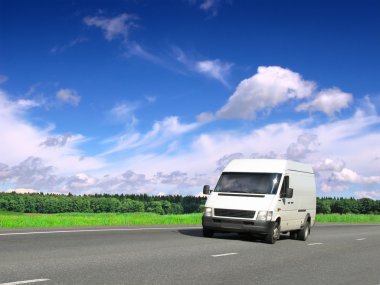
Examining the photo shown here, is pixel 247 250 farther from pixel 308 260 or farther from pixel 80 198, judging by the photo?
pixel 80 198

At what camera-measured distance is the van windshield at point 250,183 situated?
16.5 m

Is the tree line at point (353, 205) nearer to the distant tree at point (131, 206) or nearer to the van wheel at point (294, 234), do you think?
the distant tree at point (131, 206)

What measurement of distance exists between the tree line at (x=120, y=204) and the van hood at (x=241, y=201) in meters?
93.8

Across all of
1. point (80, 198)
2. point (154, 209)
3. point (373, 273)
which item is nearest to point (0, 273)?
point (373, 273)

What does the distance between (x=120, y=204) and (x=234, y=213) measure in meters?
105

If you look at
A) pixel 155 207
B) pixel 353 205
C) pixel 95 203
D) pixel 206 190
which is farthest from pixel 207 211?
pixel 353 205

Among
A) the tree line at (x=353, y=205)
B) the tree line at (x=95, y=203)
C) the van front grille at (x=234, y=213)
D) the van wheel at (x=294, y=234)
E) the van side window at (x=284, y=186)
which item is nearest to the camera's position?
the van front grille at (x=234, y=213)

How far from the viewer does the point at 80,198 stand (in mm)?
115500

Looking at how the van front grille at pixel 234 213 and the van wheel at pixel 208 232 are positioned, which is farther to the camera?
the van wheel at pixel 208 232

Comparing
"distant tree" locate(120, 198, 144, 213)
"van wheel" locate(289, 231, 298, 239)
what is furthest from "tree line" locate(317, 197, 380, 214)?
"van wheel" locate(289, 231, 298, 239)

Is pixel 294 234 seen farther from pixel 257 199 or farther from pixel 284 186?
pixel 257 199

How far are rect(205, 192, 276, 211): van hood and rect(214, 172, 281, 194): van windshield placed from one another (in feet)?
0.94

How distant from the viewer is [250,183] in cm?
1675

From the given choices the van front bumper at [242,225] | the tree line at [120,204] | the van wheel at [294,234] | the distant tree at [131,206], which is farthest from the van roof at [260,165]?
the distant tree at [131,206]
